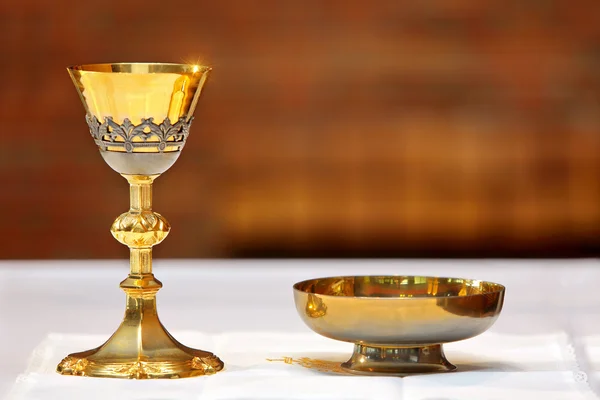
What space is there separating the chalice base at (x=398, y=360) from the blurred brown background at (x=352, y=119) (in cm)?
93

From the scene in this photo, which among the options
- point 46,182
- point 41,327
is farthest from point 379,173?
point 41,327

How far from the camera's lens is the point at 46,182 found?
195 centimetres

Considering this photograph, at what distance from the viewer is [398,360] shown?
99 centimetres

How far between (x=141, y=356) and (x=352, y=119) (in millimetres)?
→ 995

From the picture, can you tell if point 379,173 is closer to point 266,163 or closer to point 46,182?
point 266,163

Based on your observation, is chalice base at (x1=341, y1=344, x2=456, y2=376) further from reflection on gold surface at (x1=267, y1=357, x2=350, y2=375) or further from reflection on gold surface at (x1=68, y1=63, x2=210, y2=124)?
reflection on gold surface at (x1=68, y1=63, x2=210, y2=124)

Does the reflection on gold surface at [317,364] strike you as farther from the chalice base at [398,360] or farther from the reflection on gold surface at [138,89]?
the reflection on gold surface at [138,89]

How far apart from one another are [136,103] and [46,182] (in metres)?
1.04

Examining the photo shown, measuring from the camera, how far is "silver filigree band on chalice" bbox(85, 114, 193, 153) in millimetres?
958

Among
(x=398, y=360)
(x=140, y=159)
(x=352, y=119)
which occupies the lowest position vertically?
(x=398, y=360)

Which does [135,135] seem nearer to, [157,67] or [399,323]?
[157,67]

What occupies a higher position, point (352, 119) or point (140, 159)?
point (352, 119)

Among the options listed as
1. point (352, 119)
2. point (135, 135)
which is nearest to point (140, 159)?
point (135, 135)

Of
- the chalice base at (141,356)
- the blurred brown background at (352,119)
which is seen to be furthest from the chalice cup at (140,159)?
the blurred brown background at (352,119)
